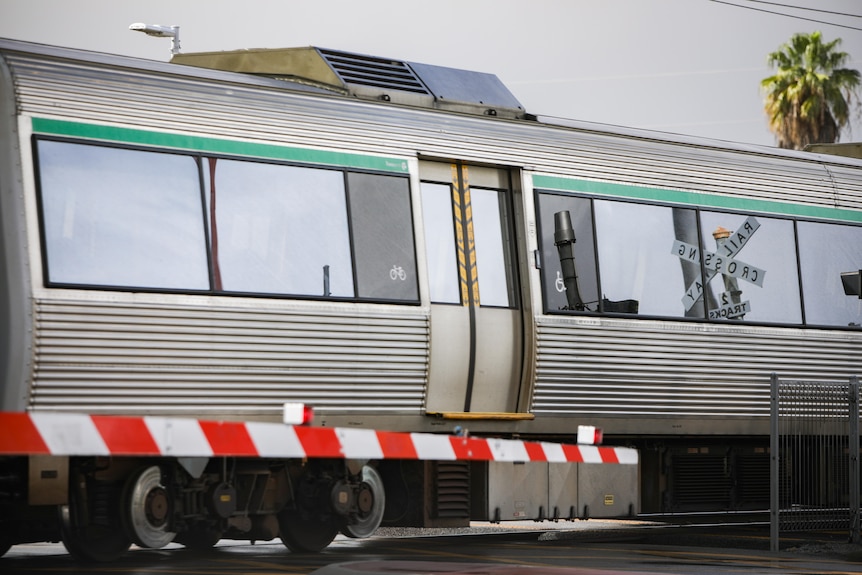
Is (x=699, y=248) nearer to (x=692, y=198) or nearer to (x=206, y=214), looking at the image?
(x=692, y=198)

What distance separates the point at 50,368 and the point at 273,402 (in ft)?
6.14

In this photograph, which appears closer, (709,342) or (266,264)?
(266,264)

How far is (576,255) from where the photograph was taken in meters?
13.5

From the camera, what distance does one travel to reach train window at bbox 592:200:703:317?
13727 millimetres

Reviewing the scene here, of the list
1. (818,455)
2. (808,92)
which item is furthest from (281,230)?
(808,92)

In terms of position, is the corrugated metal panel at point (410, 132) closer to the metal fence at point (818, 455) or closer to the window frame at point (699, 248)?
the window frame at point (699, 248)

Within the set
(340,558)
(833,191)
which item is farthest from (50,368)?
(833,191)

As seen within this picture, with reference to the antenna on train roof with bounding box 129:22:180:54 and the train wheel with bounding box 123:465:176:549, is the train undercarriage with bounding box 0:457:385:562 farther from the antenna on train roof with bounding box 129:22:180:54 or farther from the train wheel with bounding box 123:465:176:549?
the antenna on train roof with bounding box 129:22:180:54

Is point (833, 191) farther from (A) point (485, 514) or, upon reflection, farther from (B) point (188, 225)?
(B) point (188, 225)

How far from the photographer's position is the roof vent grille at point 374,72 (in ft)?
42.2

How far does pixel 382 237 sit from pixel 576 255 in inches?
84.5

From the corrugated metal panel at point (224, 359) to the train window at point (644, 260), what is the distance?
2.29 m

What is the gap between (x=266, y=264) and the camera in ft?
37.7

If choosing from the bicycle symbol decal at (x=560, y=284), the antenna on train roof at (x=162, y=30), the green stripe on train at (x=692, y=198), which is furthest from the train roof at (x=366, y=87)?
the antenna on train roof at (x=162, y=30)
